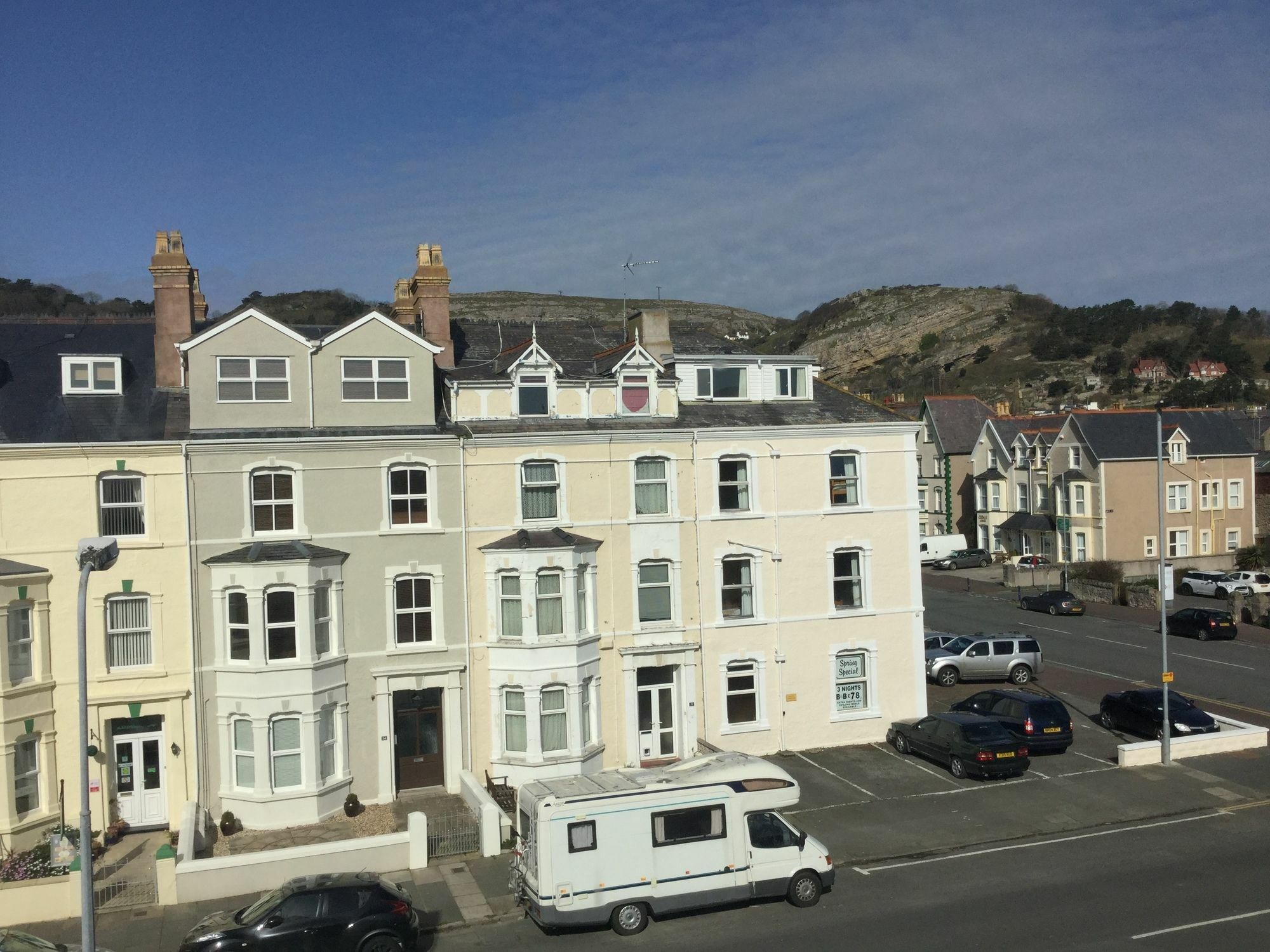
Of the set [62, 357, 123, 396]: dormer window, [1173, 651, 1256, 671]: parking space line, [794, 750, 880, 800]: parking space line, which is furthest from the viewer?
[1173, 651, 1256, 671]: parking space line

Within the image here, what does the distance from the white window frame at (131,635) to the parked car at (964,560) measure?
56741 mm

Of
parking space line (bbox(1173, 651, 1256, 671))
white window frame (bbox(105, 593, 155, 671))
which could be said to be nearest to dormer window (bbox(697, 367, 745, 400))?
white window frame (bbox(105, 593, 155, 671))

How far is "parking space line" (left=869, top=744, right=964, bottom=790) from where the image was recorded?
2866 cm

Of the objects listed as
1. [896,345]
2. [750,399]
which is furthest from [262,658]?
[896,345]

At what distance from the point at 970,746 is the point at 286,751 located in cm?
1769

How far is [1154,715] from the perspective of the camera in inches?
1249

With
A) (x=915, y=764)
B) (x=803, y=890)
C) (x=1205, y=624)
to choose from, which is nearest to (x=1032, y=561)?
(x=1205, y=624)

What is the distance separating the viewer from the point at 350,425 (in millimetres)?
28266

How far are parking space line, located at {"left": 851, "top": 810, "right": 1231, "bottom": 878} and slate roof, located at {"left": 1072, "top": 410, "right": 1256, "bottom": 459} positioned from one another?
1705 inches

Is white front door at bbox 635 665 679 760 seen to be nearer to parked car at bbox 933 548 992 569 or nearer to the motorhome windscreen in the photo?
the motorhome windscreen

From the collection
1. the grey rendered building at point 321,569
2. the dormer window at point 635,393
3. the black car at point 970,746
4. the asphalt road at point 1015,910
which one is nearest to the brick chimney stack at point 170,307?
the grey rendered building at point 321,569

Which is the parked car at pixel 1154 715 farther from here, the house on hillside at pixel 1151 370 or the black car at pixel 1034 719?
the house on hillside at pixel 1151 370

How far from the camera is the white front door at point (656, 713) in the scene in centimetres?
2998

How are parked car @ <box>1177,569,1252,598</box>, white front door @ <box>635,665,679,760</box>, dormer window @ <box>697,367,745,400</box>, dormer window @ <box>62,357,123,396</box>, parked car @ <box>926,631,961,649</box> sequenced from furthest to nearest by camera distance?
parked car @ <box>1177,569,1252,598</box>
parked car @ <box>926,631,961,649</box>
dormer window @ <box>697,367,745,400</box>
white front door @ <box>635,665,679,760</box>
dormer window @ <box>62,357,123,396</box>
